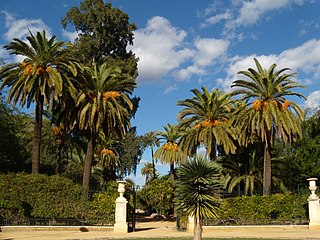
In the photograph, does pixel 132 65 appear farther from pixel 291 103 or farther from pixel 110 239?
pixel 110 239

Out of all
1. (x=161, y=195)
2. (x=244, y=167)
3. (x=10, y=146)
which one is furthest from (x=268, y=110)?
(x=10, y=146)

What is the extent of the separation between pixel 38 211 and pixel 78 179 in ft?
59.1

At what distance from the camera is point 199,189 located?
38.3 ft

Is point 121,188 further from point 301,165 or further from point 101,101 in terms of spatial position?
point 301,165

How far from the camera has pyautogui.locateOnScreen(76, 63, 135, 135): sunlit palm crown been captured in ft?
88.6

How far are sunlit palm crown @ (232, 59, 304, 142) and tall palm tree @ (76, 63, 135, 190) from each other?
28.5 ft

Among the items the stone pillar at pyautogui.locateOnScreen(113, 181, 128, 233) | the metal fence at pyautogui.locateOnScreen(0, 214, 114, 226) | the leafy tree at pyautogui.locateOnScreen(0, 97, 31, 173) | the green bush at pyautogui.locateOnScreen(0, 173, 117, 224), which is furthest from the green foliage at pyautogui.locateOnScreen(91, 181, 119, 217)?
the leafy tree at pyautogui.locateOnScreen(0, 97, 31, 173)

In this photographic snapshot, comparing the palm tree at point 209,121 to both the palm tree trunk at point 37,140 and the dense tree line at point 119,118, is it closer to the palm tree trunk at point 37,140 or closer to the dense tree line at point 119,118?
the dense tree line at point 119,118

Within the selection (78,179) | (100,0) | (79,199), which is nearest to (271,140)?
(79,199)

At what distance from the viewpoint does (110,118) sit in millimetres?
27953

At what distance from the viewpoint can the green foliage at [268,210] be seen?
25.5m

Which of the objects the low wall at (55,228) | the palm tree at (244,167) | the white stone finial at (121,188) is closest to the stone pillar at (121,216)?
the white stone finial at (121,188)

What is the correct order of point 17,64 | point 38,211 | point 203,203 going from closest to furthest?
point 203,203 < point 38,211 < point 17,64

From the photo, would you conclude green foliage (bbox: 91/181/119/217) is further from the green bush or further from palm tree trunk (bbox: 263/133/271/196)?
palm tree trunk (bbox: 263/133/271/196)
